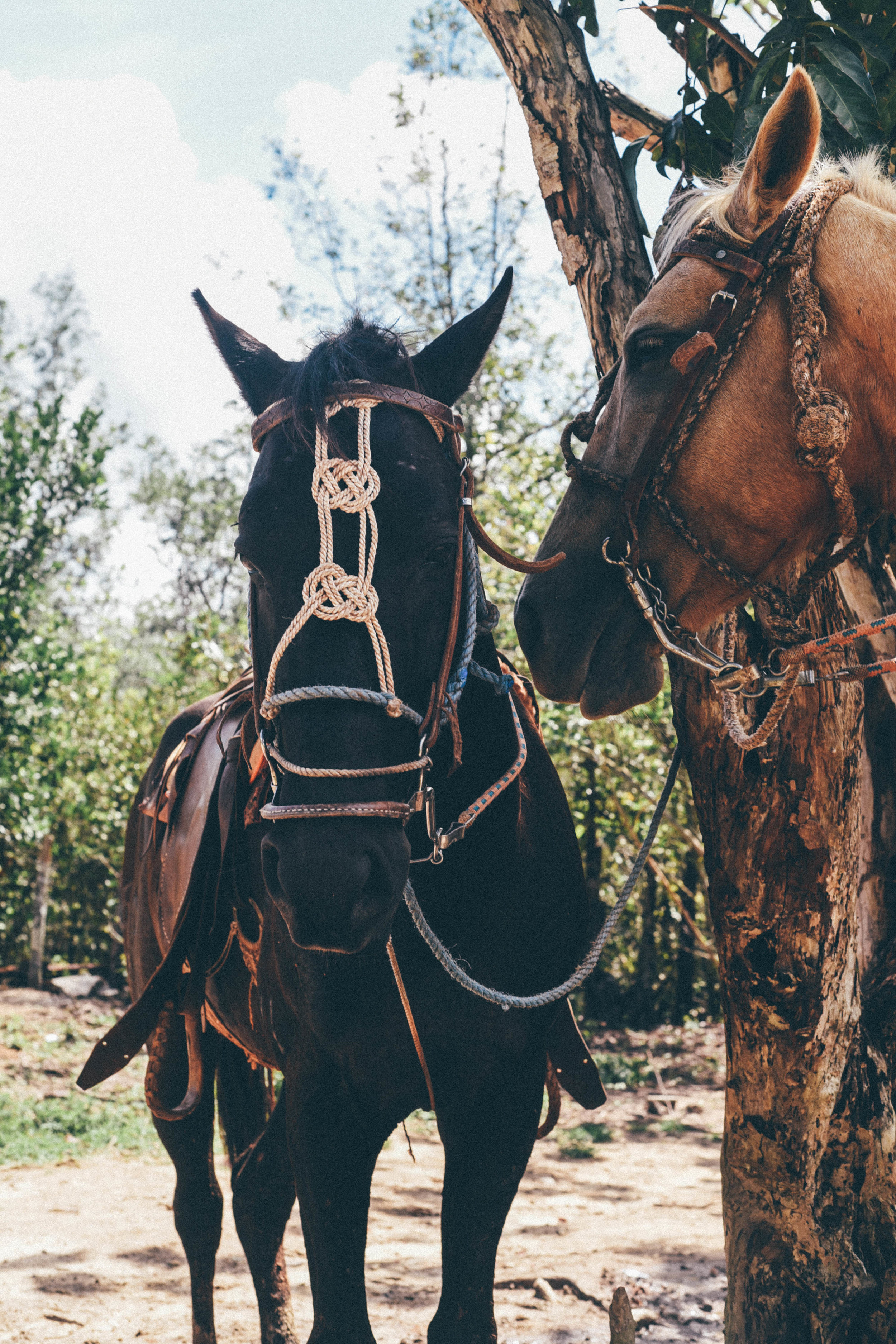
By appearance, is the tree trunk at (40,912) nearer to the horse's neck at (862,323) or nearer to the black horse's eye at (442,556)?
the black horse's eye at (442,556)

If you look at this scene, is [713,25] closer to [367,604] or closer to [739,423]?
[739,423]

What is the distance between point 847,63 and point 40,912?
940 centimetres

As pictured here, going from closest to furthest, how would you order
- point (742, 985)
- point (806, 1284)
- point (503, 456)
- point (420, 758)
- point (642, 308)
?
point (420, 758), point (642, 308), point (806, 1284), point (742, 985), point (503, 456)

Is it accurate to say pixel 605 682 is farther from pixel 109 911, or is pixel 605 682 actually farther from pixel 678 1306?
pixel 109 911

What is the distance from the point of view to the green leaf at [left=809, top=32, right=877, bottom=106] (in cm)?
215

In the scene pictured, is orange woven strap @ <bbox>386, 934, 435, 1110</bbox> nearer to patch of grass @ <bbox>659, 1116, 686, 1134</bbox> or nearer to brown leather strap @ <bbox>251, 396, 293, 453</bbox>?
brown leather strap @ <bbox>251, 396, 293, 453</bbox>

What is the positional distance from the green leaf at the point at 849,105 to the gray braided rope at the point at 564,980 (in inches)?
58.2

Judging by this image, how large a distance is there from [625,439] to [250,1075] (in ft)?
9.46

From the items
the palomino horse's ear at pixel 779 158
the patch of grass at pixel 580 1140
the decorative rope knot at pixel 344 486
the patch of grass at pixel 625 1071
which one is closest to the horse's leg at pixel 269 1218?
the decorative rope knot at pixel 344 486

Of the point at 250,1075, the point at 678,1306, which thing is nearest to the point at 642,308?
the point at 250,1075

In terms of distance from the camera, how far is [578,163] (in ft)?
8.91

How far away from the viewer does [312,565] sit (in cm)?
172

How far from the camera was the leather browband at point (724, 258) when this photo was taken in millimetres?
1782

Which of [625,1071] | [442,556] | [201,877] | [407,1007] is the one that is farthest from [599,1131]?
[442,556]
